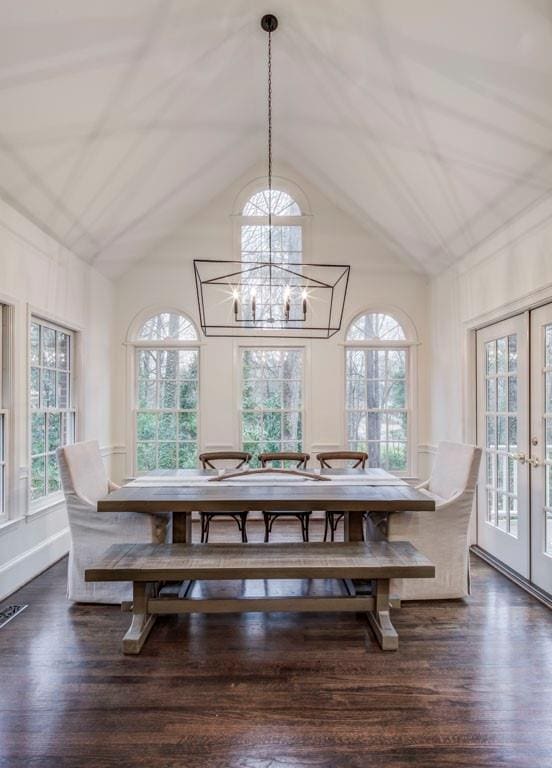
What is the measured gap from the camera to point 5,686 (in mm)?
2078

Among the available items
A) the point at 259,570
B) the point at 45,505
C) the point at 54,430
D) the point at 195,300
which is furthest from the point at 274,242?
the point at 259,570

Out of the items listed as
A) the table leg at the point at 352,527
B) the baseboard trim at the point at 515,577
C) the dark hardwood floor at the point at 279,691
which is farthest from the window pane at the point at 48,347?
the baseboard trim at the point at 515,577

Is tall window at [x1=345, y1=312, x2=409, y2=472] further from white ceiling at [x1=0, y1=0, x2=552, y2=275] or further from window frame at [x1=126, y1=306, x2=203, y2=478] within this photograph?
window frame at [x1=126, y1=306, x2=203, y2=478]

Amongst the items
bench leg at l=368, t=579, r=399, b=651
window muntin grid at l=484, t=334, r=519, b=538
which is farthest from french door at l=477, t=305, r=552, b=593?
bench leg at l=368, t=579, r=399, b=651

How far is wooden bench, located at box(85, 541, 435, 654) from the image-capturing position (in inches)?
91.1

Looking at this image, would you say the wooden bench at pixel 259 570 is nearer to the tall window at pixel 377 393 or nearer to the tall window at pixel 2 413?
→ the tall window at pixel 2 413

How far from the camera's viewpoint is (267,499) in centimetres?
265

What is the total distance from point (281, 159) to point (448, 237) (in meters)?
2.09

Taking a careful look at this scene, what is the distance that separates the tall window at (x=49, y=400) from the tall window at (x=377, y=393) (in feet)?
9.56

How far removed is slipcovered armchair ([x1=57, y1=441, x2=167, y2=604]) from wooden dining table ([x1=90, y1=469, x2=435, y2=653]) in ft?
0.53

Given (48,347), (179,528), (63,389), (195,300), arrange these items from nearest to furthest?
1. (179,528)
2. (48,347)
3. (63,389)
4. (195,300)

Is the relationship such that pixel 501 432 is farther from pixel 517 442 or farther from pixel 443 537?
pixel 443 537

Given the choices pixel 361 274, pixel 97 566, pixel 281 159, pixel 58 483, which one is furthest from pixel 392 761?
pixel 281 159

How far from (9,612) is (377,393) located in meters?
3.89
